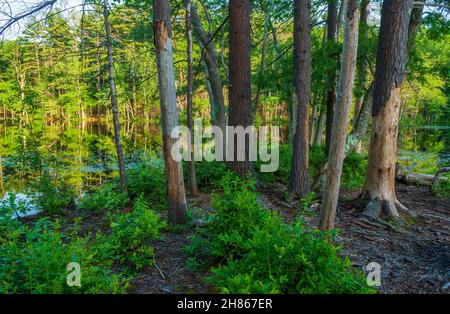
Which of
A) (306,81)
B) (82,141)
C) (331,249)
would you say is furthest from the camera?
(82,141)

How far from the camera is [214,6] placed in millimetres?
13797

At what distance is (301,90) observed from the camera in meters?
7.07

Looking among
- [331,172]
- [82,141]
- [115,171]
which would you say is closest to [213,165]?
[331,172]

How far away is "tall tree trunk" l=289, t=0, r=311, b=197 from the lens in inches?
273

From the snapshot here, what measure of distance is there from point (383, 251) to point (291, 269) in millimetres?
2518

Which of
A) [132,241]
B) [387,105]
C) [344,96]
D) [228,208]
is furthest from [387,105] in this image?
[132,241]

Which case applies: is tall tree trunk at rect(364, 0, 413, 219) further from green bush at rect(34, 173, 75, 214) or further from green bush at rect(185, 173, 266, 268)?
green bush at rect(34, 173, 75, 214)

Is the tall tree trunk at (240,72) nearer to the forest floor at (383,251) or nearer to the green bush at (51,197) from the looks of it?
the forest floor at (383,251)

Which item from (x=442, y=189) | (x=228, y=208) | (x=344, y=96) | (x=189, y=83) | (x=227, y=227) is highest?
(x=189, y=83)

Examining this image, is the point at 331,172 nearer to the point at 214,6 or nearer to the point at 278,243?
the point at 278,243

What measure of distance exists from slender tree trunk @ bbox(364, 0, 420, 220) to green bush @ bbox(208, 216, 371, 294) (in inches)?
131

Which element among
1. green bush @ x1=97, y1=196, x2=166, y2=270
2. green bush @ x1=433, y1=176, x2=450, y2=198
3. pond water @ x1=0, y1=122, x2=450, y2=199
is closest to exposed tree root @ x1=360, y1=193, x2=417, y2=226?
green bush @ x1=433, y1=176, x2=450, y2=198

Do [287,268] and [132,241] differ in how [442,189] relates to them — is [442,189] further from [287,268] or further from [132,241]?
[132,241]
